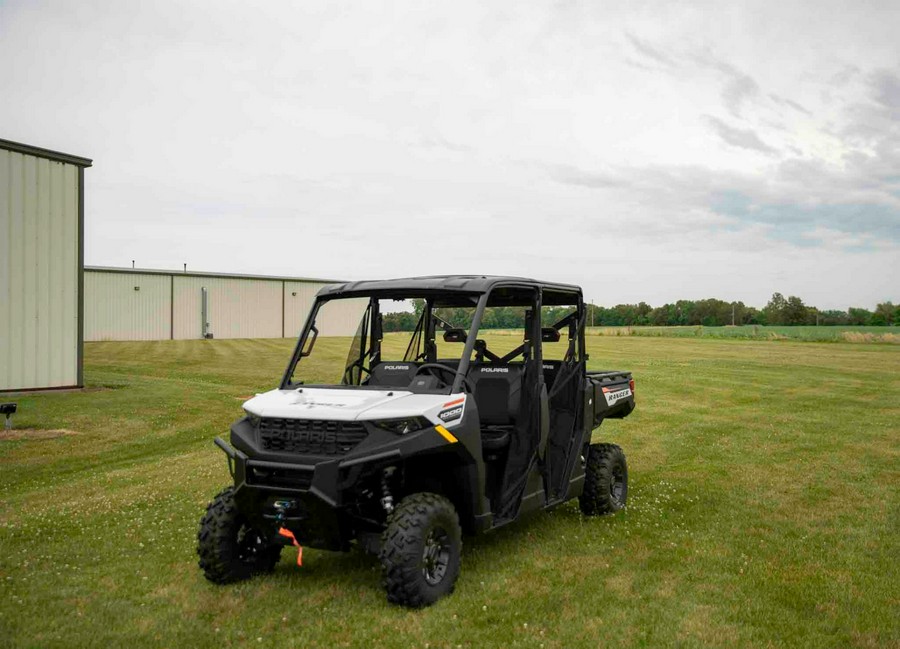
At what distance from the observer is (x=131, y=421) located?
16594 millimetres

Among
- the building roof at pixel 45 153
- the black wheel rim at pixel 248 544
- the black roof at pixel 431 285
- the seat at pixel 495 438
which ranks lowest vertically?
the black wheel rim at pixel 248 544

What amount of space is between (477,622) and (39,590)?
11.3 feet

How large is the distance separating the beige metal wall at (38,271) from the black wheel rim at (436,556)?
1783 centimetres

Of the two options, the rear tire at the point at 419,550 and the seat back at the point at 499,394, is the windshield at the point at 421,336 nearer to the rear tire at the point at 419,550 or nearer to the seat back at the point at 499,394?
the seat back at the point at 499,394

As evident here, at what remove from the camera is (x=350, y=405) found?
19.7 feet

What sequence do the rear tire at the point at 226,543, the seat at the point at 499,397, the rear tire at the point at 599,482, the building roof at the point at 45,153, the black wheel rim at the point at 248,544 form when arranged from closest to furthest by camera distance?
the rear tire at the point at 226,543 < the black wheel rim at the point at 248,544 < the seat at the point at 499,397 < the rear tire at the point at 599,482 < the building roof at the point at 45,153

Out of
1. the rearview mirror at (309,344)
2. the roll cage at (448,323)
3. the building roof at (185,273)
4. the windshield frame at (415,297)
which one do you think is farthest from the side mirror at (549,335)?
the building roof at (185,273)

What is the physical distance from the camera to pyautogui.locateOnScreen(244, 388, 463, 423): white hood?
19.1 feet

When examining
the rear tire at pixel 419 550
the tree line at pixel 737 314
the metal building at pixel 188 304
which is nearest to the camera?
the rear tire at pixel 419 550

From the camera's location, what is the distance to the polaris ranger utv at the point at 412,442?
18.9 ft

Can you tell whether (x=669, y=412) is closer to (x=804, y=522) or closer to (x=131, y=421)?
(x=804, y=522)

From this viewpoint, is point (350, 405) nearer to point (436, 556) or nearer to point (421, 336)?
point (436, 556)

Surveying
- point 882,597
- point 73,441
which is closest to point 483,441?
point 882,597

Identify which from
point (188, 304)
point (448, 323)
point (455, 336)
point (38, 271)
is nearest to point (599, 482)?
point (455, 336)
